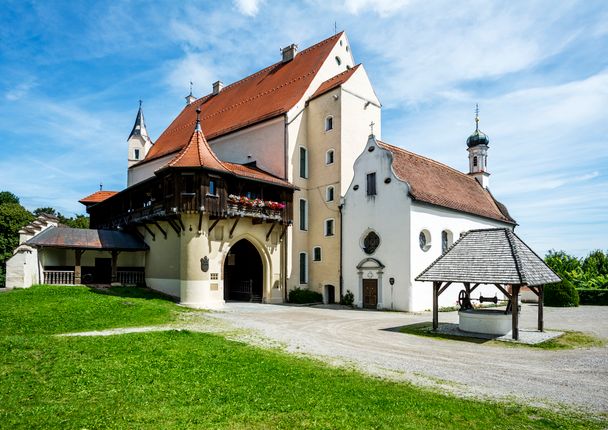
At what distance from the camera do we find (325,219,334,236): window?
29500 mm

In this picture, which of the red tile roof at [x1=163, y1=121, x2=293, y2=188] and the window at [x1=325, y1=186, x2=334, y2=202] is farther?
the window at [x1=325, y1=186, x2=334, y2=202]

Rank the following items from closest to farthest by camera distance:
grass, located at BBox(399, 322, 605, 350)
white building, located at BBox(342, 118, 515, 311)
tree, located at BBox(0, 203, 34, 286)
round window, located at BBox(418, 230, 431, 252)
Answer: grass, located at BBox(399, 322, 605, 350)
white building, located at BBox(342, 118, 515, 311)
round window, located at BBox(418, 230, 431, 252)
tree, located at BBox(0, 203, 34, 286)

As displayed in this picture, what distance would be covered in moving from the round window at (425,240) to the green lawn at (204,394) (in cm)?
1663

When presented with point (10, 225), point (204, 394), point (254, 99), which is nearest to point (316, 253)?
point (254, 99)

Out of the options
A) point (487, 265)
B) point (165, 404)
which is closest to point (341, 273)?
point (487, 265)

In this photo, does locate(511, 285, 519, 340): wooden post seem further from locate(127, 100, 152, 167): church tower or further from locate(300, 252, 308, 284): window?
locate(127, 100, 152, 167): church tower

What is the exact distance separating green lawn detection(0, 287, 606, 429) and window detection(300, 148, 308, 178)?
20.0 meters

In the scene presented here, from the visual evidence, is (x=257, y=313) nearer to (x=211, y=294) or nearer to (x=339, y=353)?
(x=211, y=294)

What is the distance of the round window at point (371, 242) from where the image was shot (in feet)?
87.5

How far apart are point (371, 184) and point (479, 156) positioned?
18962 mm

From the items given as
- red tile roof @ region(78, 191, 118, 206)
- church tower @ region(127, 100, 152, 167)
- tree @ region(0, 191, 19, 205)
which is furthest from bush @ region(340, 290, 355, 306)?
tree @ region(0, 191, 19, 205)

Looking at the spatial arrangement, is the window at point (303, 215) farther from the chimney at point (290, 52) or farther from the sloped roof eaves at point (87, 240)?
the chimney at point (290, 52)

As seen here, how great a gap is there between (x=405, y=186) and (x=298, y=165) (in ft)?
26.5

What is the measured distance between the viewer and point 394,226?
25703mm
